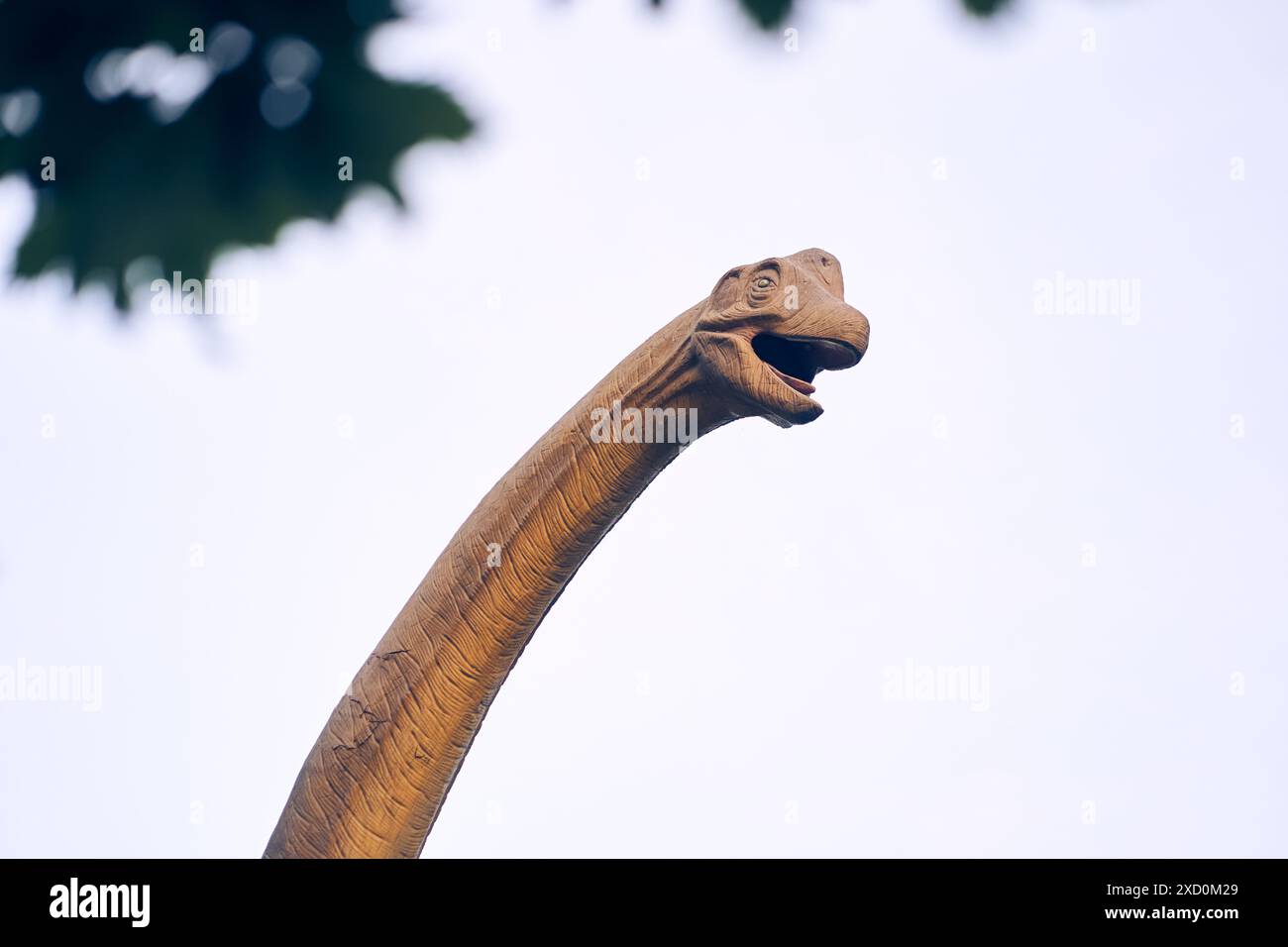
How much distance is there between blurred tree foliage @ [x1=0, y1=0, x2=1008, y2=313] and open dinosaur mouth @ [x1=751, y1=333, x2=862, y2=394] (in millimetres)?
2297

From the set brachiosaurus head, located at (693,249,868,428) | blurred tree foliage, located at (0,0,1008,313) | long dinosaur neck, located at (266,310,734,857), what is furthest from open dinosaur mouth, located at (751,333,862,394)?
blurred tree foliage, located at (0,0,1008,313)

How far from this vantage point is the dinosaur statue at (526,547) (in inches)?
173

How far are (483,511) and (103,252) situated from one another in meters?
2.57

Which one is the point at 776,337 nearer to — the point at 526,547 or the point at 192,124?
the point at 526,547

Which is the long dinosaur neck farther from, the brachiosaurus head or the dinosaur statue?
Answer: the brachiosaurus head

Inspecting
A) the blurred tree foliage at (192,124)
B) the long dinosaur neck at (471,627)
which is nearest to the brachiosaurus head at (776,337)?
the long dinosaur neck at (471,627)

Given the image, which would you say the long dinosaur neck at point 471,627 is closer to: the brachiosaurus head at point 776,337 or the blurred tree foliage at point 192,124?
the brachiosaurus head at point 776,337

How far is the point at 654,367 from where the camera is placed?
15.0ft

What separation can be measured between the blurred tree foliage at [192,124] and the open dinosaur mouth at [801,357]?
Result: 7.54 ft

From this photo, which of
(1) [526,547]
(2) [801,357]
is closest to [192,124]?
(1) [526,547]

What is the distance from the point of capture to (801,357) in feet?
14.9

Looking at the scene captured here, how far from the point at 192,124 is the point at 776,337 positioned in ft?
8.72
